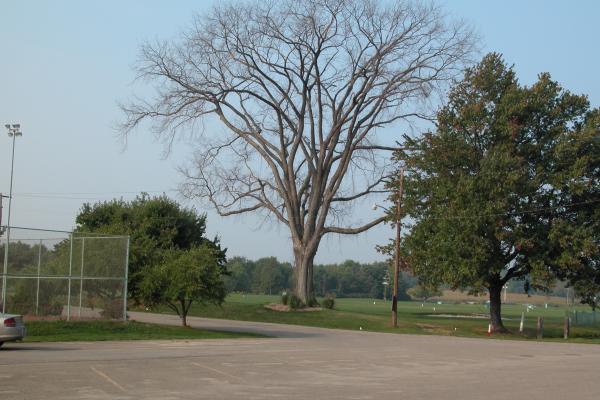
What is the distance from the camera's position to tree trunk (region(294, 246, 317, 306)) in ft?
184

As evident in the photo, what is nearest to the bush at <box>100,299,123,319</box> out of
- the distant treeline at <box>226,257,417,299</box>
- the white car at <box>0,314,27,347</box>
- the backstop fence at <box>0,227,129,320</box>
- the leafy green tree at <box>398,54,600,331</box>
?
the backstop fence at <box>0,227,129,320</box>

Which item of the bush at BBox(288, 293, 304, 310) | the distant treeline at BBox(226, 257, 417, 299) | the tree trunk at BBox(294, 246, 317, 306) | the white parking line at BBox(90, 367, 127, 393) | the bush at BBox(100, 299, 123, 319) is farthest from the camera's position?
the distant treeline at BBox(226, 257, 417, 299)

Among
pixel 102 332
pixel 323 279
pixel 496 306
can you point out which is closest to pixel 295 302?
pixel 496 306

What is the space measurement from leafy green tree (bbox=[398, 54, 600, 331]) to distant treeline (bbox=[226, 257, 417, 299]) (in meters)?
120

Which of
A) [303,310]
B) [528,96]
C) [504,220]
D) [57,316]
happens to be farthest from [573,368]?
[303,310]

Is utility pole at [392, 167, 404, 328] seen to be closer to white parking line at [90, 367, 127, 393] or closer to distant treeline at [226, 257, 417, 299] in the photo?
white parking line at [90, 367, 127, 393]

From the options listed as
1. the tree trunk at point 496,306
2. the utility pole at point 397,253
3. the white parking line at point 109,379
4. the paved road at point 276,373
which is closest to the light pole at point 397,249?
the utility pole at point 397,253

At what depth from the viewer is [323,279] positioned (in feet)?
566

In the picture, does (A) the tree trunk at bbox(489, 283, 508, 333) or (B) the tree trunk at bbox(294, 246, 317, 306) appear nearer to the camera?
(A) the tree trunk at bbox(489, 283, 508, 333)

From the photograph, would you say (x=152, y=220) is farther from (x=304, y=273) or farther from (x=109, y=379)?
(x=109, y=379)

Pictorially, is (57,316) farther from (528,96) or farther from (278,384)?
(528,96)

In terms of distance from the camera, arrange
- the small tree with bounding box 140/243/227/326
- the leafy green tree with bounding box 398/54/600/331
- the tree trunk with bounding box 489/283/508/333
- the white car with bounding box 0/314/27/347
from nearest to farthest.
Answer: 1. the white car with bounding box 0/314/27/347
2. the small tree with bounding box 140/243/227/326
3. the leafy green tree with bounding box 398/54/600/331
4. the tree trunk with bounding box 489/283/508/333

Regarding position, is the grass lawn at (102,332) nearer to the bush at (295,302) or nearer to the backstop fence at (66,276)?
the backstop fence at (66,276)

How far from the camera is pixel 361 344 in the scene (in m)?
29.8
